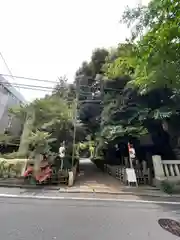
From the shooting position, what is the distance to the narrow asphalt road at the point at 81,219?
342 cm

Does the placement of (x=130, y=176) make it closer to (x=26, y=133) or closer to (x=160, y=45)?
(x=160, y=45)

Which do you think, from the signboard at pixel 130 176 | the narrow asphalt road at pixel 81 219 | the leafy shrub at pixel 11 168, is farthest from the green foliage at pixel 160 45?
the leafy shrub at pixel 11 168

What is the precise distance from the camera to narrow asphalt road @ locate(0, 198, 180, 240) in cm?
342

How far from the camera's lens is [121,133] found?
834 cm

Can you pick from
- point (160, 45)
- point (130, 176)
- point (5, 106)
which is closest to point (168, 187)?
point (130, 176)

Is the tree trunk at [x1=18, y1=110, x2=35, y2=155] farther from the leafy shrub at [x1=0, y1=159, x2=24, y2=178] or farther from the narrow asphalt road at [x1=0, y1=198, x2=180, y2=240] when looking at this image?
the narrow asphalt road at [x1=0, y1=198, x2=180, y2=240]

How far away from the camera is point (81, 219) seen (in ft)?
13.7

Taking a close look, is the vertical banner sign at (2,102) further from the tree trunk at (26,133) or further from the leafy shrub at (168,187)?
the leafy shrub at (168,187)

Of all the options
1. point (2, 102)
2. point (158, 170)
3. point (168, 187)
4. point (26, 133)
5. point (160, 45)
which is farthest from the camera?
point (2, 102)

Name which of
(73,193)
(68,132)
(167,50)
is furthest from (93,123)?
(167,50)

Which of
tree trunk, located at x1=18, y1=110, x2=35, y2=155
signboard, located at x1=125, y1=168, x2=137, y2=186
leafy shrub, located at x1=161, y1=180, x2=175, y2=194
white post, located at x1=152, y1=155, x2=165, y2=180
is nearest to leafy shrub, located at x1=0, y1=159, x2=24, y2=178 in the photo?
tree trunk, located at x1=18, y1=110, x2=35, y2=155

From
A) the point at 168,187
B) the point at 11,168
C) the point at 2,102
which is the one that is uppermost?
the point at 2,102

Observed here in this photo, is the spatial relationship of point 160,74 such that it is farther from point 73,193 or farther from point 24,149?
point 24,149

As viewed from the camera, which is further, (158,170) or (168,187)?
(158,170)
